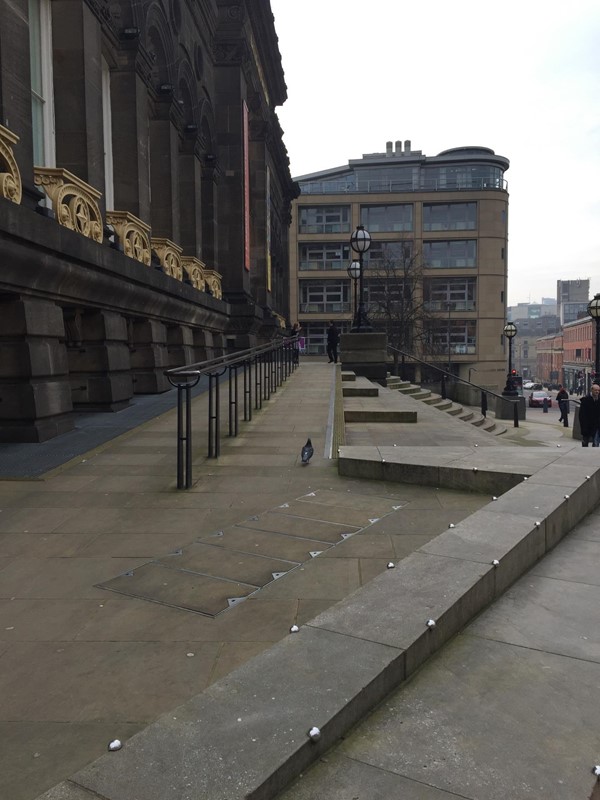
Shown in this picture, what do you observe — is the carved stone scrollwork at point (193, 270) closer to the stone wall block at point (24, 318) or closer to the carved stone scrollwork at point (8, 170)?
the stone wall block at point (24, 318)

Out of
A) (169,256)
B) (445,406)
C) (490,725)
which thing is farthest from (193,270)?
(490,725)

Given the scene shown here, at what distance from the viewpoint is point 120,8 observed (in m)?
15.0

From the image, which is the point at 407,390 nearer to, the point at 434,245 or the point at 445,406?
the point at 445,406

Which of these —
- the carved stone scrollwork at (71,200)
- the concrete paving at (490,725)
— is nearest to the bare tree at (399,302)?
the carved stone scrollwork at (71,200)

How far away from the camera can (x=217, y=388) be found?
7859 millimetres

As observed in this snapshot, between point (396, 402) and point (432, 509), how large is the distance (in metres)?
9.34

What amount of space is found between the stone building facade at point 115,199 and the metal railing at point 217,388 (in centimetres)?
228

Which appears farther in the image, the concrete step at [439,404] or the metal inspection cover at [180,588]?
the concrete step at [439,404]

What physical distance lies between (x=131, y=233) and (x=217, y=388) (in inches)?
306

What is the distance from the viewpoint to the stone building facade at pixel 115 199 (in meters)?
8.75

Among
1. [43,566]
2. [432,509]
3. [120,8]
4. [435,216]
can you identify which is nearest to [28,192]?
[43,566]

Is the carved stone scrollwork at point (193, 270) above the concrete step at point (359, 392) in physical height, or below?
above

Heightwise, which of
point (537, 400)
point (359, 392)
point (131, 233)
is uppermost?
point (131, 233)

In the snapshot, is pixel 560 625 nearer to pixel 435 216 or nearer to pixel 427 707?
pixel 427 707
